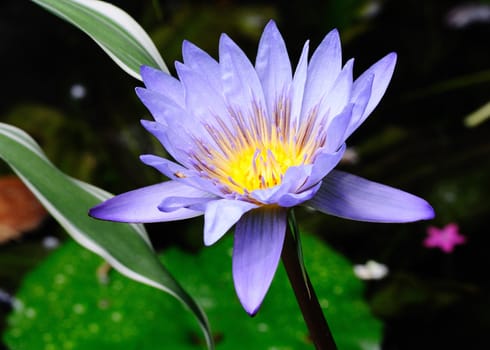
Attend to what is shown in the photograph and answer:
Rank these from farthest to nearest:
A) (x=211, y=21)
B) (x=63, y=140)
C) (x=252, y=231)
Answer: (x=211, y=21) < (x=63, y=140) < (x=252, y=231)

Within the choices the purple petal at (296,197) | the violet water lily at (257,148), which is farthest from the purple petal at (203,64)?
the purple petal at (296,197)

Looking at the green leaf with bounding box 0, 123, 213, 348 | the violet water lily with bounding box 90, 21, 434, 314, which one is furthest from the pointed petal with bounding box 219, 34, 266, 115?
the green leaf with bounding box 0, 123, 213, 348

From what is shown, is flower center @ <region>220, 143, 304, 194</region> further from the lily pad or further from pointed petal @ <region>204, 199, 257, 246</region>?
the lily pad

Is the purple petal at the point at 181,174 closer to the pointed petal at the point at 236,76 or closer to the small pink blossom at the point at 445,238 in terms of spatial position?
the pointed petal at the point at 236,76

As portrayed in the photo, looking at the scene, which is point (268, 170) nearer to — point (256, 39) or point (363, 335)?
point (363, 335)

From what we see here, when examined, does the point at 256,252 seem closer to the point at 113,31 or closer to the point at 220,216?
the point at 220,216

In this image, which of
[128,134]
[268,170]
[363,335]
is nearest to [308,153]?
[268,170]
